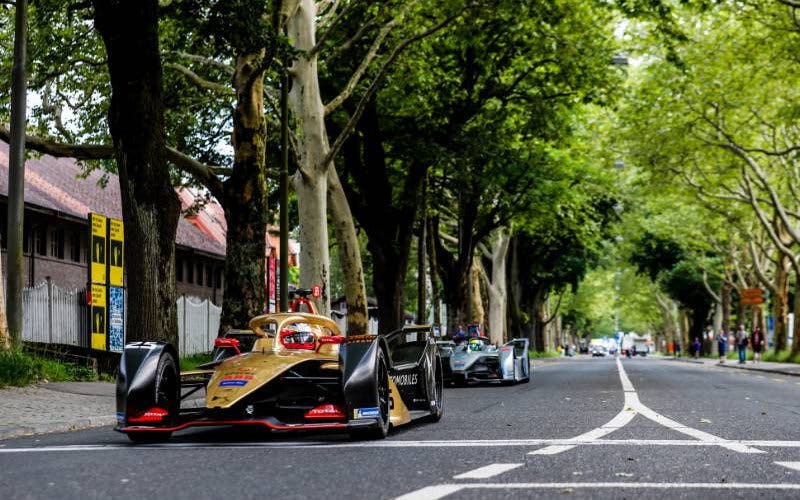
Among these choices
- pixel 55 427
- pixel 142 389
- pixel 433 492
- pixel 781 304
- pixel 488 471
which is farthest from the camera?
pixel 781 304

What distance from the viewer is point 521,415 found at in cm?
1306

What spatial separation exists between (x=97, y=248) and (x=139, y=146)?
6721 millimetres

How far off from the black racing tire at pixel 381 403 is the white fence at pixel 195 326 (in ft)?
75.8

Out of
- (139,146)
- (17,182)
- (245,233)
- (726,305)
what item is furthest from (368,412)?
(726,305)

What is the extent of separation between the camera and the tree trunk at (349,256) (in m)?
25.1

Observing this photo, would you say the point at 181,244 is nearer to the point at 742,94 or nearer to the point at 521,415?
the point at 742,94

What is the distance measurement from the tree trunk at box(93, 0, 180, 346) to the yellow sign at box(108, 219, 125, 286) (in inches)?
266

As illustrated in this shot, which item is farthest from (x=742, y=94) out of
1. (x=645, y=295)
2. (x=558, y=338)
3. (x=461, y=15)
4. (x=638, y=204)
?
(x=558, y=338)

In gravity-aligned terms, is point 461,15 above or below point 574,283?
above

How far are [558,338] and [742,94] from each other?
74863mm

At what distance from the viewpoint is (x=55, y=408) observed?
A: 45.9 feet

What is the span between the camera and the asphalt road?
20.3 feet

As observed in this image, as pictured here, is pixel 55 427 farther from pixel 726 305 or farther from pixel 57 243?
pixel 726 305

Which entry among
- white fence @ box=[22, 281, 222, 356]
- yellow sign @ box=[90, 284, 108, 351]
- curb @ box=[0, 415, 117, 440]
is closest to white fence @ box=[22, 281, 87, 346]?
white fence @ box=[22, 281, 222, 356]
